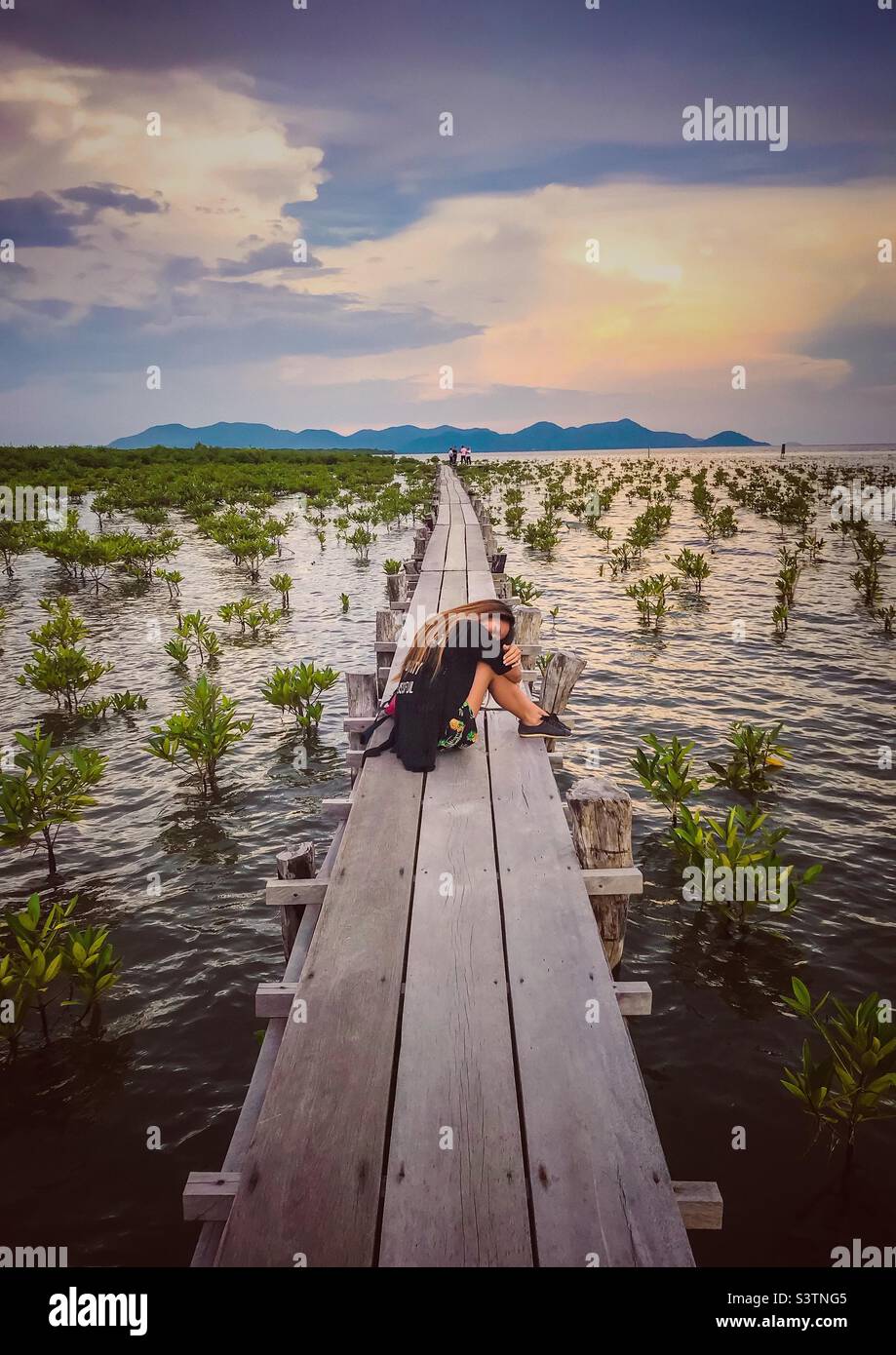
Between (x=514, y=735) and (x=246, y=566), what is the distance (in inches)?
554

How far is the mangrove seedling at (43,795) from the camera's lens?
507cm

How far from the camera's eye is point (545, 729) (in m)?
5.39

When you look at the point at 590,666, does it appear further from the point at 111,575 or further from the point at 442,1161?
the point at 111,575

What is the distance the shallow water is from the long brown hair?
2107mm

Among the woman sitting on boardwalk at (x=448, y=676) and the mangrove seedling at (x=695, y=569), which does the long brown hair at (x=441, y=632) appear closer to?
the woman sitting on boardwalk at (x=448, y=676)

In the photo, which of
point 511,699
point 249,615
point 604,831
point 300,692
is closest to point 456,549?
point 249,615

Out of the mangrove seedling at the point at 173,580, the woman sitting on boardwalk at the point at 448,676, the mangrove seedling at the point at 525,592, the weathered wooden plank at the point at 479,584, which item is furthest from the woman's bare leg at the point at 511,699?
the mangrove seedling at the point at 173,580

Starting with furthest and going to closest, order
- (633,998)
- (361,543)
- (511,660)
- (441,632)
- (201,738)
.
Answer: (361,543) < (201,738) < (511,660) < (441,632) < (633,998)

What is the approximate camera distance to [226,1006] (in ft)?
14.0

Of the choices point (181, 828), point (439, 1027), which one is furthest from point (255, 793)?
point (439, 1027)

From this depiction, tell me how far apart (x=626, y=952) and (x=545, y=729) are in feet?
5.70

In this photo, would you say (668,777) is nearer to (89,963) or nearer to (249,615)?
(89,963)

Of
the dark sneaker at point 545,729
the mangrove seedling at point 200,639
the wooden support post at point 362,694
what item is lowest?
the dark sneaker at point 545,729

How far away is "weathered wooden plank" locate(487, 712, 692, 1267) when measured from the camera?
1966 mm
